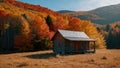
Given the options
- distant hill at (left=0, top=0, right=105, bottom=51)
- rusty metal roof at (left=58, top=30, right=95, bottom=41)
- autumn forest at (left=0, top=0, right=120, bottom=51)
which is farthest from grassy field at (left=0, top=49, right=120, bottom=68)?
distant hill at (left=0, top=0, right=105, bottom=51)

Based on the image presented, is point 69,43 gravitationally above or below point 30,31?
below

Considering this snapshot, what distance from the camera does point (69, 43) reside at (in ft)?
186

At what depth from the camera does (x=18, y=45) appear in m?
72.9

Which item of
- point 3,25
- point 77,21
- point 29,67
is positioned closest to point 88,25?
point 77,21

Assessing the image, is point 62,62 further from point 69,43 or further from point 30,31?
point 30,31

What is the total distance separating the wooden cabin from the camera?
55.8 m

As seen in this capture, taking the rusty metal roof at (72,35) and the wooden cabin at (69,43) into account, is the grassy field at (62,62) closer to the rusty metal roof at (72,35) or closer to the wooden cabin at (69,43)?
the wooden cabin at (69,43)

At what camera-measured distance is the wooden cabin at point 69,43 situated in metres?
55.8

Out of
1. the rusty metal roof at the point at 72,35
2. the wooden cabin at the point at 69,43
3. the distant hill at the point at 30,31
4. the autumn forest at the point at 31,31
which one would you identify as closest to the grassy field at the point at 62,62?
the wooden cabin at the point at 69,43

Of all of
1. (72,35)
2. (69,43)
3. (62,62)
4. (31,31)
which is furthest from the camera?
(31,31)

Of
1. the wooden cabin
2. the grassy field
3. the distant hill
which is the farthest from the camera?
the distant hill

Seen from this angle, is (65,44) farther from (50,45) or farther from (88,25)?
(88,25)

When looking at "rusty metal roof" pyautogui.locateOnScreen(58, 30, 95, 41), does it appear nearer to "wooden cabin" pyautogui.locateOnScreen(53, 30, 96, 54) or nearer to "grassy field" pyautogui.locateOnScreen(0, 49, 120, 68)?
"wooden cabin" pyautogui.locateOnScreen(53, 30, 96, 54)

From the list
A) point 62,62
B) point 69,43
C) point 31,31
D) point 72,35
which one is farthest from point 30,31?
point 62,62
